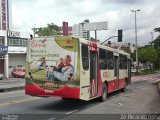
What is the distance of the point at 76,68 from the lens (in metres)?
15.8

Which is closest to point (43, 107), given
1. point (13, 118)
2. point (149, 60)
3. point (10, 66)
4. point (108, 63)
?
point (13, 118)

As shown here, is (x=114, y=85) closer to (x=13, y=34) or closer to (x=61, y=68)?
(x=61, y=68)

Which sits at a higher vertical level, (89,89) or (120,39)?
(120,39)

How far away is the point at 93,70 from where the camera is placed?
18.0 metres

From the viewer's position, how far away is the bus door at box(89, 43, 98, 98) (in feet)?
57.5

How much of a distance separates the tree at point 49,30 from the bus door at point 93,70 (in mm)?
93625

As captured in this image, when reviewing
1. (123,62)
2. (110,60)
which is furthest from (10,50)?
(110,60)

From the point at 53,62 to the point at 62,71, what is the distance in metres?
0.59

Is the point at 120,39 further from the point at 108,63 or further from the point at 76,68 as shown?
the point at 76,68

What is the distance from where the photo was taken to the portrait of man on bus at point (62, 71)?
1582cm

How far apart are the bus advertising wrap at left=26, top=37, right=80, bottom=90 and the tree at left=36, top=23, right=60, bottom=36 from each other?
3743 inches

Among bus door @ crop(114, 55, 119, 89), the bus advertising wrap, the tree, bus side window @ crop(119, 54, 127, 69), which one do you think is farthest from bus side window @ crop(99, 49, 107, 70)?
the tree

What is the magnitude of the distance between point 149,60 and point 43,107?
84.9 m

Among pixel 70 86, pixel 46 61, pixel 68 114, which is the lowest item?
pixel 68 114
